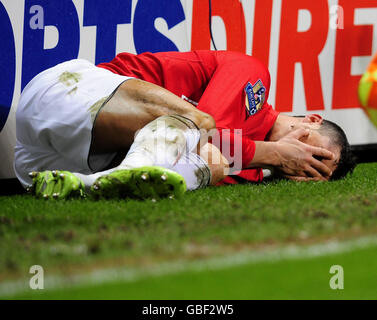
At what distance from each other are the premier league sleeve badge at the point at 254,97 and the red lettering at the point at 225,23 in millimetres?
951

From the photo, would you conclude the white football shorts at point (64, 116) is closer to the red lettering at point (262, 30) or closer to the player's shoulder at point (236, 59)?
the player's shoulder at point (236, 59)

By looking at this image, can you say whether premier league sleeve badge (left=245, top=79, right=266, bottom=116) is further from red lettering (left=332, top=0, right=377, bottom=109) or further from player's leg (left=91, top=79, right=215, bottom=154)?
red lettering (left=332, top=0, right=377, bottom=109)

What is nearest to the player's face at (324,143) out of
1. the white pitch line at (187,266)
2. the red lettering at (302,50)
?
the red lettering at (302,50)

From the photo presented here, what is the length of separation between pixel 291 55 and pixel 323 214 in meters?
2.43

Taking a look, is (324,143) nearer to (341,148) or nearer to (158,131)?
(341,148)

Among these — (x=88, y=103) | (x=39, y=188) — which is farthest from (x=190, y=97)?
(x=39, y=188)

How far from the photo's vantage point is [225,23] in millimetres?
4129

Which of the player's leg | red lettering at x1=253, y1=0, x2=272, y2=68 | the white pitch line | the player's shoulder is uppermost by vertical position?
red lettering at x1=253, y1=0, x2=272, y2=68

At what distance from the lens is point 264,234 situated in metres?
1.75

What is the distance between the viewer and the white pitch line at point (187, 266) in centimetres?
138

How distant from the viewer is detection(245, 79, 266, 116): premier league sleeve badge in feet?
10.2

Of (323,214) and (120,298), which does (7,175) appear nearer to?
(323,214)

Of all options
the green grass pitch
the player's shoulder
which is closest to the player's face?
the player's shoulder

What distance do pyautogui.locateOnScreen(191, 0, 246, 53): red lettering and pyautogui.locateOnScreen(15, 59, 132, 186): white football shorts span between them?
1.33m
